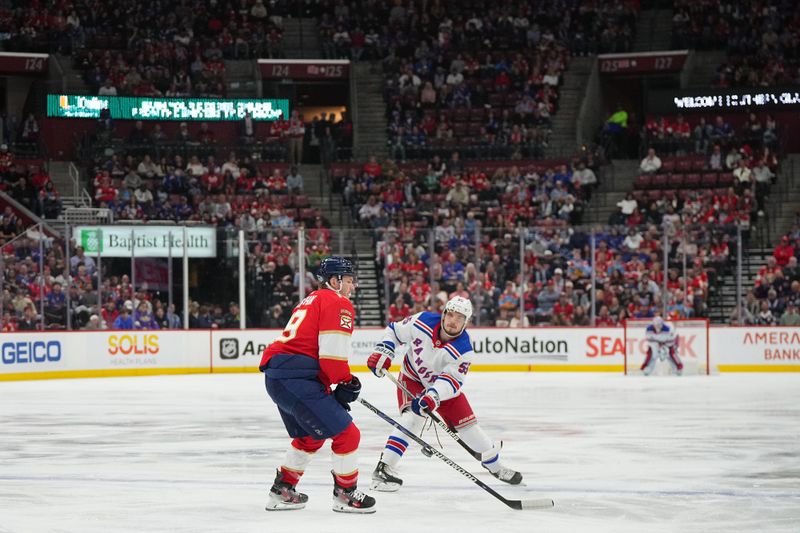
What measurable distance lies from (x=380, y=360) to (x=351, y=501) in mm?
1139

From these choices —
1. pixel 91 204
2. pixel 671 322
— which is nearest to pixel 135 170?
pixel 91 204

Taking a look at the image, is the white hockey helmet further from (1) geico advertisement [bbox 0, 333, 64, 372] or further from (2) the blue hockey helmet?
(1) geico advertisement [bbox 0, 333, 64, 372]

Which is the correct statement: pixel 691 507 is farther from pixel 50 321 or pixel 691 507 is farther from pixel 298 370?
pixel 50 321

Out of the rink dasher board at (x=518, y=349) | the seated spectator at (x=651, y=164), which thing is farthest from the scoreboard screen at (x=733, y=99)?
the rink dasher board at (x=518, y=349)

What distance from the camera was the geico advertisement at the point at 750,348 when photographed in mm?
21266

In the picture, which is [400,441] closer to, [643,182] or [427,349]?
[427,349]

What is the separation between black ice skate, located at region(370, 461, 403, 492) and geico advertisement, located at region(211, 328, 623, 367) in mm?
12762

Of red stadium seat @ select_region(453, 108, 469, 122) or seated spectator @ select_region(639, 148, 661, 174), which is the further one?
red stadium seat @ select_region(453, 108, 469, 122)

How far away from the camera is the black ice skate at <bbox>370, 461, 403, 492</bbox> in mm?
8289

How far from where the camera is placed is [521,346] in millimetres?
21406

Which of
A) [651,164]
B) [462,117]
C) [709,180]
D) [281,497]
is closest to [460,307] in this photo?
[281,497]

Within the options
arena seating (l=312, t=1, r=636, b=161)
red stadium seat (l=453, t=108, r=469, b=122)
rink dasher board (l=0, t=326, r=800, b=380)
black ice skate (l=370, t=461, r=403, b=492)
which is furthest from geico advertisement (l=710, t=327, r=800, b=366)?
black ice skate (l=370, t=461, r=403, b=492)

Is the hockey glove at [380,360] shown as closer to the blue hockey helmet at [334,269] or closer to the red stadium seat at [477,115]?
the blue hockey helmet at [334,269]

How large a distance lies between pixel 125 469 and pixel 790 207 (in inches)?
762
